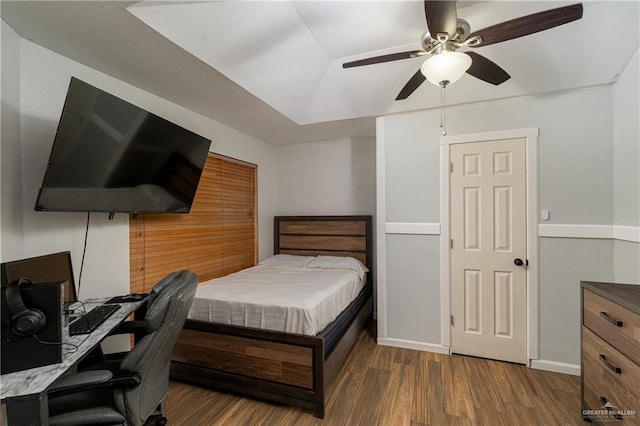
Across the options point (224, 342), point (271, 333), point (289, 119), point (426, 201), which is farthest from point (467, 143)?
point (224, 342)

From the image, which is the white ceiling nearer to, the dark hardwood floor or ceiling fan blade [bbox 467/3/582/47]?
ceiling fan blade [bbox 467/3/582/47]

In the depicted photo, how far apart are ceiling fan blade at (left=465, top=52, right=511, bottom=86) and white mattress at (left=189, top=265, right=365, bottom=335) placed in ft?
6.41

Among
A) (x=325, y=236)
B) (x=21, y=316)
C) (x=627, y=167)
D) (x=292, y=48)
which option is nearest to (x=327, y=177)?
(x=325, y=236)

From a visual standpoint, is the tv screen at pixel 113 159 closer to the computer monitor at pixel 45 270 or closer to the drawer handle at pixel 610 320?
the computer monitor at pixel 45 270

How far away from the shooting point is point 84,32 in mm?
1604

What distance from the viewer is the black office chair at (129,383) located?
1.16 meters

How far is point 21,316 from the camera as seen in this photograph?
3.34 ft

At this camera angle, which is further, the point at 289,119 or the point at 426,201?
the point at 289,119

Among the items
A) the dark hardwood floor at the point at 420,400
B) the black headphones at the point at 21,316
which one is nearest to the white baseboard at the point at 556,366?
the dark hardwood floor at the point at 420,400

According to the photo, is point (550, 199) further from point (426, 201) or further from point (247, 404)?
point (247, 404)

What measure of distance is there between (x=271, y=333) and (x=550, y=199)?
262cm

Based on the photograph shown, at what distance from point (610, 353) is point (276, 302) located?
2005mm

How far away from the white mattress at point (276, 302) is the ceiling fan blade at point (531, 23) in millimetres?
1987

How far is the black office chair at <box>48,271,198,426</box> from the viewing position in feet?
3.81
